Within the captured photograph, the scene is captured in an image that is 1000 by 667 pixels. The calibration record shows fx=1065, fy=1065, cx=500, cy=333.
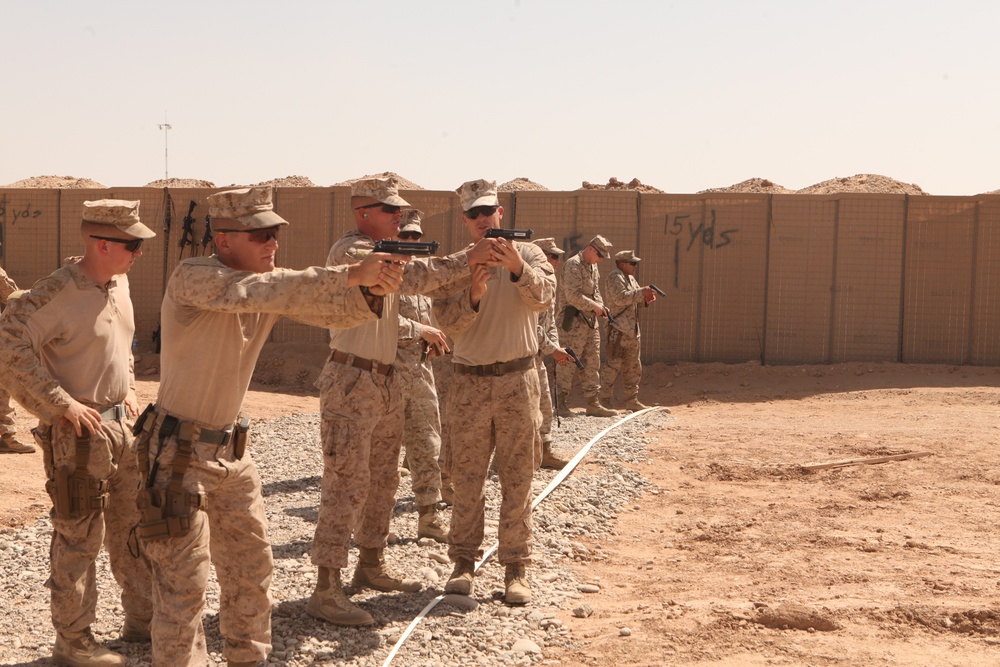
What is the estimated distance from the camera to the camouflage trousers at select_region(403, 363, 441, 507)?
668 cm

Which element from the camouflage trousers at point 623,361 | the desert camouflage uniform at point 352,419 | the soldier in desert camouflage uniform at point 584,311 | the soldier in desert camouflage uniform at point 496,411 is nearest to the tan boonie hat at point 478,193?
the soldier in desert camouflage uniform at point 496,411

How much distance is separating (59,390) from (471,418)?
2.02 m

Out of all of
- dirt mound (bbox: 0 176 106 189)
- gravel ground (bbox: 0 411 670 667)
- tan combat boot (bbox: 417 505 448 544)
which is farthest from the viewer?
dirt mound (bbox: 0 176 106 189)

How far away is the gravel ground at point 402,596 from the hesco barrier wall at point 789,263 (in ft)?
26.8

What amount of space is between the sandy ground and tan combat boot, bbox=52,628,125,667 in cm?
191

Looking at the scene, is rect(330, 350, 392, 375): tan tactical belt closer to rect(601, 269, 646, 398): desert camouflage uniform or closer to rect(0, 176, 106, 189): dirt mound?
rect(601, 269, 646, 398): desert camouflage uniform

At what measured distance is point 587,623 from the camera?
207 inches

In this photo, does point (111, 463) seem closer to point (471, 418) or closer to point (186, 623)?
point (186, 623)

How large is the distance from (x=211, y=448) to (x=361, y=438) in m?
1.36

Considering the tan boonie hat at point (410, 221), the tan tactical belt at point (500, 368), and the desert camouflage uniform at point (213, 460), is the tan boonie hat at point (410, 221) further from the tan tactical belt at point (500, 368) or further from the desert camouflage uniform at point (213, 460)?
the desert camouflage uniform at point (213, 460)

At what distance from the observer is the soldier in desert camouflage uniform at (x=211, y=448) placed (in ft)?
11.8

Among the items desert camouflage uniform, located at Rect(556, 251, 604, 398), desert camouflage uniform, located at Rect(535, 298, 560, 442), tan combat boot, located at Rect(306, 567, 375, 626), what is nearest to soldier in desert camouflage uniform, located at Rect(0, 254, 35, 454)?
desert camouflage uniform, located at Rect(535, 298, 560, 442)

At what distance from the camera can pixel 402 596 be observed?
5418 mm

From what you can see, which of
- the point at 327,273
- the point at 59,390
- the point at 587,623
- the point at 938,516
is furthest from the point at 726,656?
the point at 938,516
